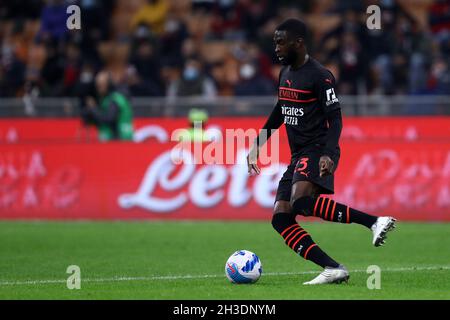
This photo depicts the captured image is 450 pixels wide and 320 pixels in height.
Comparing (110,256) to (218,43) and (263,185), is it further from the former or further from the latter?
(218,43)

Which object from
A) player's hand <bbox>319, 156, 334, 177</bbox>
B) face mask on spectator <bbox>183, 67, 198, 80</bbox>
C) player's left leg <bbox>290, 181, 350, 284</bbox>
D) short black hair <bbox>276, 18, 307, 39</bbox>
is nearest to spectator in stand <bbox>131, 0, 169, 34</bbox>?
face mask on spectator <bbox>183, 67, 198, 80</bbox>

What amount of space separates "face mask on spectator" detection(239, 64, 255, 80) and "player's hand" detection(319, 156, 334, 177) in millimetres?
12925

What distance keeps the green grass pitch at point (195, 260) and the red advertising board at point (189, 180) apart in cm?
50

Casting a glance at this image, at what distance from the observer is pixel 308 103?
32.6ft

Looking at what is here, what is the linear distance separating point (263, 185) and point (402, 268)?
7.09 m

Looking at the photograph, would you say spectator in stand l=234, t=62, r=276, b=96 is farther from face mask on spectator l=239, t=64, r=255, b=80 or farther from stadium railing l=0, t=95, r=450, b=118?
stadium railing l=0, t=95, r=450, b=118

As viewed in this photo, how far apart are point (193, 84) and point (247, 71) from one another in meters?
1.20

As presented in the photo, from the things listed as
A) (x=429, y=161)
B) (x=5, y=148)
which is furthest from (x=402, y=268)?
(x=5, y=148)

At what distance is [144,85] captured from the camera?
904 inches

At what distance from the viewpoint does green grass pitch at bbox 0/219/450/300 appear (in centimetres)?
923

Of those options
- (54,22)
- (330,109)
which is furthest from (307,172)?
(54,22)

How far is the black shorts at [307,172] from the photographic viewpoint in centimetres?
977

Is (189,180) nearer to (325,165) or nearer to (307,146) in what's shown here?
(307,146)

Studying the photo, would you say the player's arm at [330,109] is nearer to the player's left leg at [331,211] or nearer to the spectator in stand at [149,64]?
the player's left leg at [331,211]
